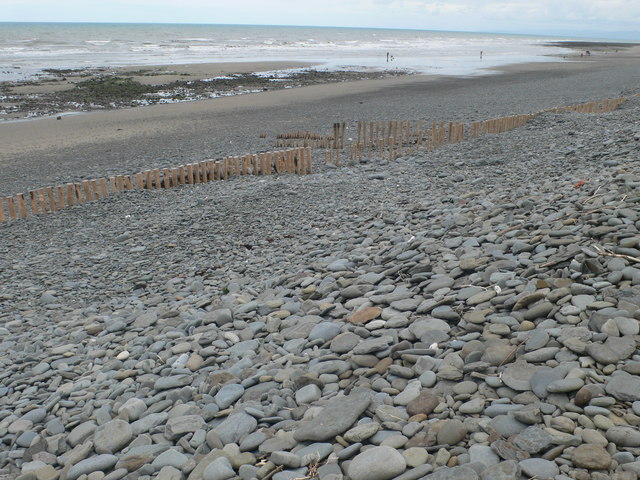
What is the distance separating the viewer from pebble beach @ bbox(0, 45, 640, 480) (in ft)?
10.7

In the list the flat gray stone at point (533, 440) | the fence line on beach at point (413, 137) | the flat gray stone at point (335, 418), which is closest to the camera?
the flat gray stone at point (533, 440)

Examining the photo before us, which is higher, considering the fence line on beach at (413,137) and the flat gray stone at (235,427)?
the fence line on beach at (413,137)

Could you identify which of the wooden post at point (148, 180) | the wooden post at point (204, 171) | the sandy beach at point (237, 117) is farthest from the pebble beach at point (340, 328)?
the sandy beach at point (237, 117)

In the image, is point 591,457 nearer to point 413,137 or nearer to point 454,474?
point 454,474

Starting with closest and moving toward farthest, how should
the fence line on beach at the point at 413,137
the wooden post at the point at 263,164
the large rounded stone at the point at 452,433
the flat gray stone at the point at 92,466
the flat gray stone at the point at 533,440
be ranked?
the flat gray stone at the point at 533,440
the large rounded stone at the point at 452,433
the flat gray stone at the point at 92,466
the wooden post at the point at 263,164
the fence line on beach at the point at 413,137

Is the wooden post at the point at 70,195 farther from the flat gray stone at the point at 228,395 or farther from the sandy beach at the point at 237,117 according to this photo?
the flat gray stone at the point at 228,395

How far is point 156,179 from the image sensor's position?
467 inches

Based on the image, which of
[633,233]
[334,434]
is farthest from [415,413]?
[633,233]

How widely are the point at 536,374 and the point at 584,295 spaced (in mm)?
1147

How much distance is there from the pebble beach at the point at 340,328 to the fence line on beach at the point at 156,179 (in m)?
0.36

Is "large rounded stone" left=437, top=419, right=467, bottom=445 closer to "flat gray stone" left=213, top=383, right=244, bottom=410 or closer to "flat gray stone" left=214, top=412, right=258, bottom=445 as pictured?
"flat gray stone" left=214, top=412, right=258, bottom=445

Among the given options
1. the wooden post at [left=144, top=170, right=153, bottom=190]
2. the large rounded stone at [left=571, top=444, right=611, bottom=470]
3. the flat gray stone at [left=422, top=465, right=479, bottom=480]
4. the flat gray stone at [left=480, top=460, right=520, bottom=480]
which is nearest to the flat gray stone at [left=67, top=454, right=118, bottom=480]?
the flat gray stone at [left=422, top=465, right=479, bottom=480]

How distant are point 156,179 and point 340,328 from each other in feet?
26.5

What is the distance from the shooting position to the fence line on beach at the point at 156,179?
1065 centimetres
